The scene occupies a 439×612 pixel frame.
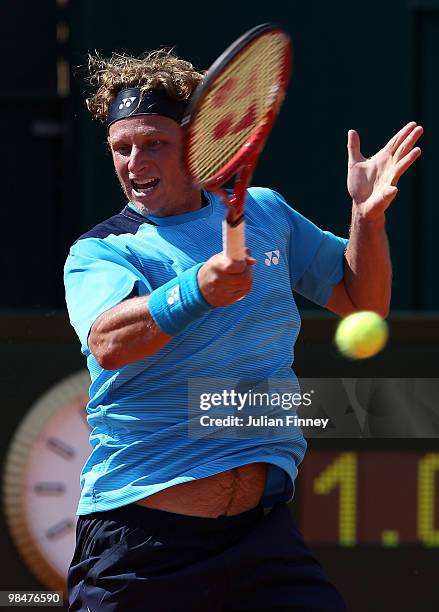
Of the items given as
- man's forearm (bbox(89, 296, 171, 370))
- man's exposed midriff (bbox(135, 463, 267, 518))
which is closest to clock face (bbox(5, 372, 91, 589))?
man's exposed midriff (bbox(135, 463, 267, 518))

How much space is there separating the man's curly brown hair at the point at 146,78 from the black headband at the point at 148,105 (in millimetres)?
14

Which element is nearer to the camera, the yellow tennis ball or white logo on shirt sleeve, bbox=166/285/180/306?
white logo on shirt sleeve, bbox=166/285/180/306

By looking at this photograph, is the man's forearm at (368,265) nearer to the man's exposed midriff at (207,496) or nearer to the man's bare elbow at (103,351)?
the man's exposed midriff at (207,496)

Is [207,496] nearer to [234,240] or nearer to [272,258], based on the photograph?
[272,258]

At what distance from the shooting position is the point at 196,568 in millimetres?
3045

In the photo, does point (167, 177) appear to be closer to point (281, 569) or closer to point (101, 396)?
point (101, 396)

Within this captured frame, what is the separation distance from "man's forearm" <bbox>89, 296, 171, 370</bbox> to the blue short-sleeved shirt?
5cm

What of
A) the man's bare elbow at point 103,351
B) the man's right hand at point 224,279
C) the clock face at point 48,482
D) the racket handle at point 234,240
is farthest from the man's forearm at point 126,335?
the clock face at point 48,482

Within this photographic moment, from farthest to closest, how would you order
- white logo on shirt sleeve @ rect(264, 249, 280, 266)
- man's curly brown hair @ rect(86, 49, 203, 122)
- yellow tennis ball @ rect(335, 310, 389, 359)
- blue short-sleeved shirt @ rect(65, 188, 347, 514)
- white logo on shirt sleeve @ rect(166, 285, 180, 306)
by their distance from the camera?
yellow tennis ball @ rect(335, 310, 389, 359) < man's curly brown hair @ rect(86, 49, 203, 122) < white logo on shirt sleeve @ rect(264, 249, 280, 266) < blue short-sleeved shirt @ rect(65, 188, 347, 514) < white logo on shirt sleeve @ rect(166, 285, 180, 306)

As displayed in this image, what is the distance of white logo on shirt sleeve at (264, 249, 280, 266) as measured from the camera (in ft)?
10.5

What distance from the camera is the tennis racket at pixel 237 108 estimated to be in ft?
9.30

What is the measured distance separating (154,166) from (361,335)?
1.21m

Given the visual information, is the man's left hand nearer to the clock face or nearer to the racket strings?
the racket strings

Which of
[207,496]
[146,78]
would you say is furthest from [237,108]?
[207,496]
